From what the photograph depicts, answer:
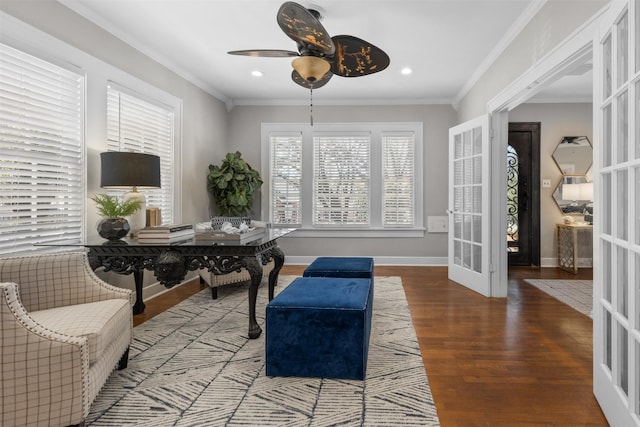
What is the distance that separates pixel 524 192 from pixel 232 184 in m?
4.59

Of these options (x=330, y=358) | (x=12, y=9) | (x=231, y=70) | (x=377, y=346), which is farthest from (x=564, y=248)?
(x=12, y=9)

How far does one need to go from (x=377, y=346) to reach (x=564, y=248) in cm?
443

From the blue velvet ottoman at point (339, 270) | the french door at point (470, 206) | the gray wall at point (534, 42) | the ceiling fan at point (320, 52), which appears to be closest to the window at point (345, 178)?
the french door at point (470, 206)

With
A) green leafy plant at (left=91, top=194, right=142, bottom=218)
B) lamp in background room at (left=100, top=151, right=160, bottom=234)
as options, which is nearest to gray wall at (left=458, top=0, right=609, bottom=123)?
lamp in background room at (left=100, top=151, right=160, bottom=234)

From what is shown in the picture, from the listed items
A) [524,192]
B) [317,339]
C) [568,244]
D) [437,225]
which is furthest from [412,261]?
[317,339]

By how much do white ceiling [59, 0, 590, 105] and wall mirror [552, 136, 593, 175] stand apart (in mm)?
2096

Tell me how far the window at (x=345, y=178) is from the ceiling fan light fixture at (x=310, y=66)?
123 inches

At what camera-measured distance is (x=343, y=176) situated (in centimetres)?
569

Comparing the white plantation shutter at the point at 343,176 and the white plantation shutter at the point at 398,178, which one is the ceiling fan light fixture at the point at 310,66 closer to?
the white plantation shutter at the point at 343,176

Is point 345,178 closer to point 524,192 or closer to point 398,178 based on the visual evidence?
point 398,178

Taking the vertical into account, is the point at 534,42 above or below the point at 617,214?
above

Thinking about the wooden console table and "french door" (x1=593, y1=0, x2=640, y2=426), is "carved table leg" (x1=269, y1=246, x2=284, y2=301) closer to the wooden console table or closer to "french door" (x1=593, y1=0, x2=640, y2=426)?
"french door" (x1=593, y1=0, x2=640, y2=426)

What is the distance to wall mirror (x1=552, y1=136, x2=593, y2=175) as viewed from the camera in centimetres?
552

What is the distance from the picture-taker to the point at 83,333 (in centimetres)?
159
